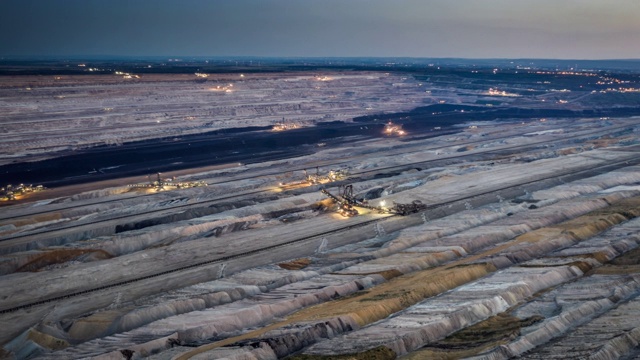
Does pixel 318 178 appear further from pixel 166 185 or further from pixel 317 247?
pixel 317 247

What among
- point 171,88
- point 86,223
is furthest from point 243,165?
point 171,88

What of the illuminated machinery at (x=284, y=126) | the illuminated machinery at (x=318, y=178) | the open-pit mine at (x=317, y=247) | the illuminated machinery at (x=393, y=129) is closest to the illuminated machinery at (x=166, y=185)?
the open-pit mine at (x=317, y=247)

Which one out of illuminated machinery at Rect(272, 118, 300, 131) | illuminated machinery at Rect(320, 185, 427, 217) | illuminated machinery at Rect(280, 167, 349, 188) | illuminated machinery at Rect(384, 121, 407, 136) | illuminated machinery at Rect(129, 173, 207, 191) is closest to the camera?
illuminated machinery at Rect(320, 185, 427, 217)

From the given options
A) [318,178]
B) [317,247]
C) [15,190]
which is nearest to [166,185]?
[15,190]

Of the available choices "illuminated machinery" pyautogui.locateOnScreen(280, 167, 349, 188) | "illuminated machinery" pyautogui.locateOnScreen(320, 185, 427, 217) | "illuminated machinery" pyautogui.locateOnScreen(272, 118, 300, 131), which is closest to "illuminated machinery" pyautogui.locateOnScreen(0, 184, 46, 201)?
"illuminated machinery" pyautogui.locateOnScreen(280, 167, 349, 188)

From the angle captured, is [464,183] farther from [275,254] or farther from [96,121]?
[96,121]

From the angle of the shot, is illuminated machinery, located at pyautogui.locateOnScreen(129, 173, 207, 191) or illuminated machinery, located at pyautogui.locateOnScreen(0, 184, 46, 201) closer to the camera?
illuminated machinery, located at pyautogui.locateOnScreen(0, 184, 46, 201)

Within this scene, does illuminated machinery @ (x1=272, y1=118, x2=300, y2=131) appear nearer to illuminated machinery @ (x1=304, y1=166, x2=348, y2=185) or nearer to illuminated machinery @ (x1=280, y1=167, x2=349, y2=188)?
illuminated machinery @ (x1=304, y1=166, x2=348, y2=185)

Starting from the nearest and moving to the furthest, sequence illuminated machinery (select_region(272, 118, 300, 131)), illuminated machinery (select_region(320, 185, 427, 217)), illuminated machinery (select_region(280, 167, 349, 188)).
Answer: illuminated machinery (select_region(320, 185, 427, 217)) < illuminated machinery (select_region(280, 167, 349, 188)) < illuminated machinery (select_region(272, 118, 300, 131))
